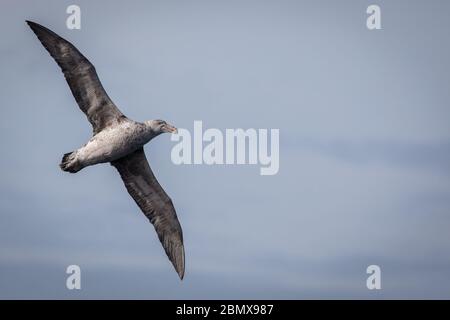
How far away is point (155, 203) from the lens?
1532 inches

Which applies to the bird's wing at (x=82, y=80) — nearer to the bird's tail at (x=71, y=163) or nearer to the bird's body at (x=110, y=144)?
the bird's body at (x=110, y=144)

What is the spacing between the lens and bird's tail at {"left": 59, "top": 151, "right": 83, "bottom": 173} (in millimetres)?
36250

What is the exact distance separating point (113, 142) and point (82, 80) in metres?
2.13

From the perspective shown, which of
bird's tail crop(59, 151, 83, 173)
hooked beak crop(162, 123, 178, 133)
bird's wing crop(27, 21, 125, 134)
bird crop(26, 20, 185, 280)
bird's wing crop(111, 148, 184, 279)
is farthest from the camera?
bird's wing crop(111, 148, 184, 279)

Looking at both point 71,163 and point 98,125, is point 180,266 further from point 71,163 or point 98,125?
point 98,125

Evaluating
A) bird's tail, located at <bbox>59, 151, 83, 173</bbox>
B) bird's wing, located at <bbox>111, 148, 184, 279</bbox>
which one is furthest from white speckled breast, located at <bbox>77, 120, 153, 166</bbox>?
bird's wing, located at <bbox>111, 148, 184, 279</bbox>

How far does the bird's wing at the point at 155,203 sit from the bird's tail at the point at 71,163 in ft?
7.66

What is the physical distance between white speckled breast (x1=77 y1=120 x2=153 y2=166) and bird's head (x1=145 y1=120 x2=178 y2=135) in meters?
0.13

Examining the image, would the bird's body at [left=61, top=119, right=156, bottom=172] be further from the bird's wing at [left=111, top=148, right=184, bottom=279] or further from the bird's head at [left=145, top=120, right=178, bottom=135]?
the bird's wing at [left=111, top=148, right=184, bottom=279]

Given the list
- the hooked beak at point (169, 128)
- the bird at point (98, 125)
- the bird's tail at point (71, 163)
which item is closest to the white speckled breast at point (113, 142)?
the bird at point (98, 125)

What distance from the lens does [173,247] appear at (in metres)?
38.6

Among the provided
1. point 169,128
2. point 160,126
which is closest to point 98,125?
point 160,126

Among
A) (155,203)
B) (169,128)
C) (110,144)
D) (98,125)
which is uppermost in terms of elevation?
(98,125)
